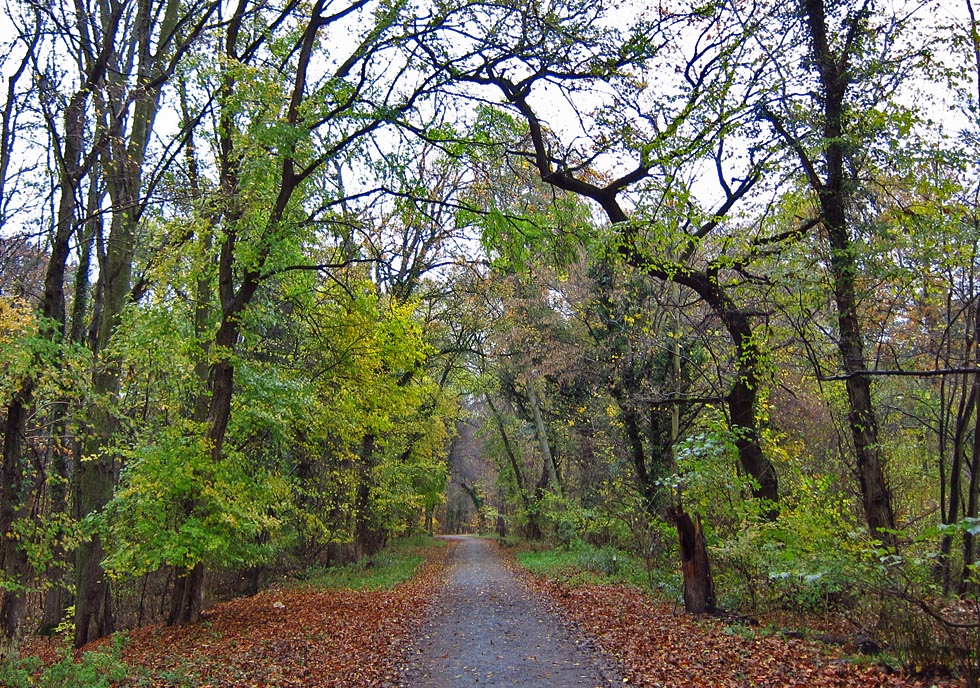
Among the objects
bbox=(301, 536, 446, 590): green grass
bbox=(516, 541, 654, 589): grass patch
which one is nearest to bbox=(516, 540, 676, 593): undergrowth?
Answer: bbox=(516, 541, 654, 589): grass patch

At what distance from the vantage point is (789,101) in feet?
29.9

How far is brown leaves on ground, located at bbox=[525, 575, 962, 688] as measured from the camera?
6.19 meters

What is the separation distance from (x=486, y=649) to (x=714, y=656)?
2.96 meters

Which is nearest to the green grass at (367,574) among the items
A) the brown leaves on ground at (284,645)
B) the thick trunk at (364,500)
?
the thick trunk at (364,500)

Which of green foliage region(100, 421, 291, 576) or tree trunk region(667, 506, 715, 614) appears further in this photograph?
tree trunk region(667, 506, 715, 614)

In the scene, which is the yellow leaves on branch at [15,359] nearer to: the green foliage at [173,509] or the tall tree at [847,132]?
the green foliage at [173,509]

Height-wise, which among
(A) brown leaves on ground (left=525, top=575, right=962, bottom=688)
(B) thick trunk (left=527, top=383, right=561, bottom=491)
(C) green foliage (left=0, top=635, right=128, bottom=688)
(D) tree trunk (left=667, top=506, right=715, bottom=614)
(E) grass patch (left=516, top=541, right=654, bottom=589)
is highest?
(B) thick trunk (left=527, top=383, right=561, bottom=491)

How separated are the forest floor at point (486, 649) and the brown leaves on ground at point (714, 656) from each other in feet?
0.05

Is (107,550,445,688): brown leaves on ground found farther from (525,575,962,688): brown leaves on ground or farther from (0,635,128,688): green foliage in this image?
(525,575,962,688): brown leaves on ground

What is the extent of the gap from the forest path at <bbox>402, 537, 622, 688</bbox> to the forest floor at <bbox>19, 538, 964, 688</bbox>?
0.02 m

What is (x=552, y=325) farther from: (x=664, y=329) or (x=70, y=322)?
(x=70, y=322)

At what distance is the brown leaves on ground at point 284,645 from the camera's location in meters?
7.27

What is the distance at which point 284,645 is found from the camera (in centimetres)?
883

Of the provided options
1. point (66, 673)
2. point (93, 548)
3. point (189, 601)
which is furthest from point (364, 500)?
point (66, 673)
